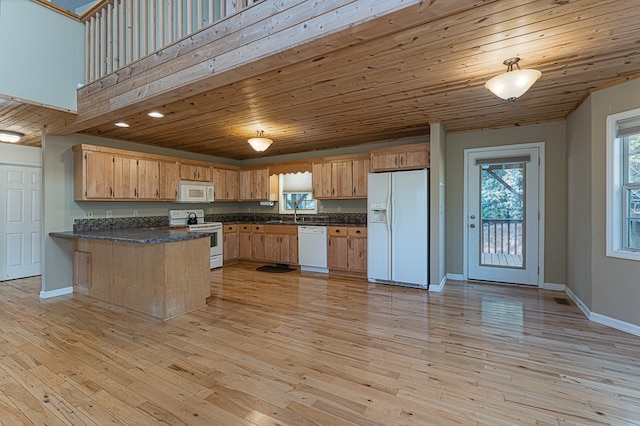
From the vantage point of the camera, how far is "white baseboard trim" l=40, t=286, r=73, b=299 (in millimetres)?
4223

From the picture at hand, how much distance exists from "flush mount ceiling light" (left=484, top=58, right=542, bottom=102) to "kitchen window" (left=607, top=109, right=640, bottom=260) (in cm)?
142

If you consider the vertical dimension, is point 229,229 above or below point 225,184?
below

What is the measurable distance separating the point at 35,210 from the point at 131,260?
3550 mm

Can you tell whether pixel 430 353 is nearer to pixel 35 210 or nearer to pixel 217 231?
pixel 217 231

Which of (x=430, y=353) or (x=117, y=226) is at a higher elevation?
(x=117, y=226)

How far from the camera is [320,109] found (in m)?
3.74

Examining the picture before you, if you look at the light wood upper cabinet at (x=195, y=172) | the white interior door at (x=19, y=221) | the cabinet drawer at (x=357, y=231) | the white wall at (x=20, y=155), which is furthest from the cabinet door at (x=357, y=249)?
the white wall at (x=20, y=155)

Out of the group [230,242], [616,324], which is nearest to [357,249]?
[230,242]

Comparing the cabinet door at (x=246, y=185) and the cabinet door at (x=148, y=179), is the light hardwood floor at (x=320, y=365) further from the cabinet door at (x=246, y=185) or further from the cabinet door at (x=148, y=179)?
the cabinet door at (x=246, y=185)

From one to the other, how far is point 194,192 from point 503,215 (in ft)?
18.3

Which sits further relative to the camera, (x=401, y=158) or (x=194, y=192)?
(x=194, y=192)

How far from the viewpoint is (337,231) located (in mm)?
5465

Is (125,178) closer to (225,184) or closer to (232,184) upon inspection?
(225,184)

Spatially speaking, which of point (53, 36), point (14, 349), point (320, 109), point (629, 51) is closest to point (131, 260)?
point (14, 349)
